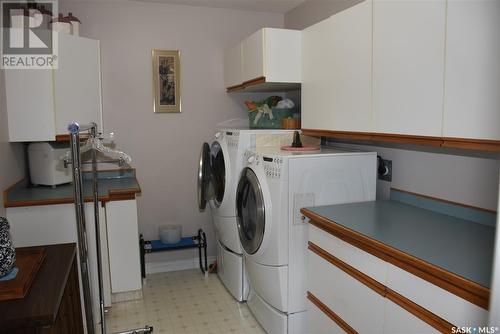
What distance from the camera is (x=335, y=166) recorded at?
88.4 inches

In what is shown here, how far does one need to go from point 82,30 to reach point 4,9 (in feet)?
1.93

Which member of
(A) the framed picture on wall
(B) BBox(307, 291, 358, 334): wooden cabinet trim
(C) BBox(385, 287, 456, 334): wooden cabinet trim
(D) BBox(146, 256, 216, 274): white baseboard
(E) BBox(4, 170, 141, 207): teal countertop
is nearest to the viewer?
(C) BBox(385, 287, 456, 334): wooden cabinet trim

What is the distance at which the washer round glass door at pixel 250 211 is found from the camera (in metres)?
2.25

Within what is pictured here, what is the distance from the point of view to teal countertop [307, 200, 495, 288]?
4.39ft

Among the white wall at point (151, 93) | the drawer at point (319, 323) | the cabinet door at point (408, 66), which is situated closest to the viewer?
the cabinet door at point (408, 66)

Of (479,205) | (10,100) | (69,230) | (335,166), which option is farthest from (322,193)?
(10,100)

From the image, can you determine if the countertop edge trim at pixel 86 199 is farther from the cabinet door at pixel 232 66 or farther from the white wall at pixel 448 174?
the white wall at pixel 448 174

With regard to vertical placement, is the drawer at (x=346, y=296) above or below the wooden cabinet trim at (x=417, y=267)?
below

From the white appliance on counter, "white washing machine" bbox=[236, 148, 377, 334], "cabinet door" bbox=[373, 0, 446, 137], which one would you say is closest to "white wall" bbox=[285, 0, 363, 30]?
"cabinet door" bbox=[373, 0, 446, 137]

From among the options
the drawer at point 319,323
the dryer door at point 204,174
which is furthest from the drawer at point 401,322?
the dryer door at point 204,174

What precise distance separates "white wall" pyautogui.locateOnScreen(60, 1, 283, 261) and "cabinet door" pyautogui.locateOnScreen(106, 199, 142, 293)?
2.15 ft

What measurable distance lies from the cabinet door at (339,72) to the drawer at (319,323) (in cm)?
98

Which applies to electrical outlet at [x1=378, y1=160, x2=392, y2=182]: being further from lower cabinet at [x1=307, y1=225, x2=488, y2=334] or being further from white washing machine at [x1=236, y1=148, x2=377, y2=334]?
lower cabinet at [x1=307, y1=225, x2=488, y2=334]

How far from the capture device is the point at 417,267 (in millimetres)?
1380
